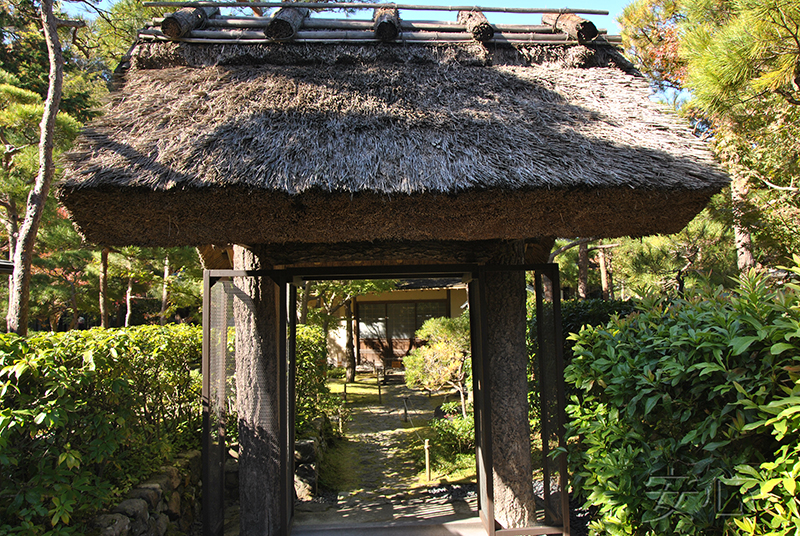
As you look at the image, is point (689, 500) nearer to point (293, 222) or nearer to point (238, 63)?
point (293, 222)

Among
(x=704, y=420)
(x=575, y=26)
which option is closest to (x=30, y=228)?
(x=575, y=26)

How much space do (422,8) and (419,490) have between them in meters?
5.22

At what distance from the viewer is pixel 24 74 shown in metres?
10.9

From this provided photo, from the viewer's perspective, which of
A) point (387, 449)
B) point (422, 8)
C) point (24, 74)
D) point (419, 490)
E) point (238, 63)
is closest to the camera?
point (238, 63)

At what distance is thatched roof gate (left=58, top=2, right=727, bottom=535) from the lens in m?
2.79

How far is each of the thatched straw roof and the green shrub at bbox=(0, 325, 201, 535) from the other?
2.69ft

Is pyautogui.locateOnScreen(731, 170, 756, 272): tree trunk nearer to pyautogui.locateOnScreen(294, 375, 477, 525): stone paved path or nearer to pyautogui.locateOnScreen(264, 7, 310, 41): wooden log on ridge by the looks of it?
pyautogui.locateOnScreen(294, 375, 477, 525): stone paved path

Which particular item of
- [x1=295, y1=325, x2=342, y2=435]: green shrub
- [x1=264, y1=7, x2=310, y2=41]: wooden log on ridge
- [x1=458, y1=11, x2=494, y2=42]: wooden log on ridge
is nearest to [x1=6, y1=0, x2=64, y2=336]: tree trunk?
[x1=264, y1=7, x2=310, y2=41]: wooden log on ridge

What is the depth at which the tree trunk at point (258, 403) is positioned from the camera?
3500 millimetres

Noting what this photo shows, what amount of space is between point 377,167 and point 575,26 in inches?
112

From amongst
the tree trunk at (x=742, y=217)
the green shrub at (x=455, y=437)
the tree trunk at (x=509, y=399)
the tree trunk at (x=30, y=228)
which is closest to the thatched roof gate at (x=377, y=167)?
the tree trunk at (x=509, y=399)

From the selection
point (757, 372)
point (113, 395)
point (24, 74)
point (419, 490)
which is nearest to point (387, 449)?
point (419, 490)

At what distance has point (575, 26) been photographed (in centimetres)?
427

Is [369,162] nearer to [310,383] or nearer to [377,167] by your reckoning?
[377,167]
